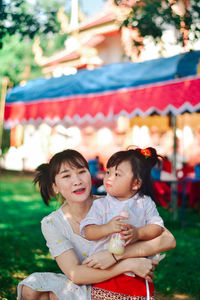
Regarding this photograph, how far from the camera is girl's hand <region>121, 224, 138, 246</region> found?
2000mm

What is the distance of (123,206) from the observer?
2137 mm

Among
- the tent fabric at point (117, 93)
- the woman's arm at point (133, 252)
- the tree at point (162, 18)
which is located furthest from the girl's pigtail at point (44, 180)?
the tent fabric at point (117, 93)

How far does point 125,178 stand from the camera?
2.15 m

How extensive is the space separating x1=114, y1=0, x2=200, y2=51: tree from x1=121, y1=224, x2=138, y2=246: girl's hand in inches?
93.8

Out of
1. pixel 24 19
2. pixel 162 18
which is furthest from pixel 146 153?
pixel 24 19

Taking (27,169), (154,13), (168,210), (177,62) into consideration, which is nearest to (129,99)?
(177,62)

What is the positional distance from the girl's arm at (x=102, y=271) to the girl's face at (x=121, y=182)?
339mm

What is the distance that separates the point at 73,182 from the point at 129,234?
0.53 meters

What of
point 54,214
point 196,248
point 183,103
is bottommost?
point 196,248

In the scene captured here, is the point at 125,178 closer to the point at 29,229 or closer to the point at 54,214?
the point at 54,214

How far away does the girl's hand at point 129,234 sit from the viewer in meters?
2.00

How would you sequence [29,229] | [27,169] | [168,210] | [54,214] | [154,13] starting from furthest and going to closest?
1. [27,169]
2. [168,210]
3. [29,229]
4. [154,13]
5. [54,214]

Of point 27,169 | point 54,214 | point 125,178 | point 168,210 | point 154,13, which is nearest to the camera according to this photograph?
point 125,178

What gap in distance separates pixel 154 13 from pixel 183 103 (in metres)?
2.52
